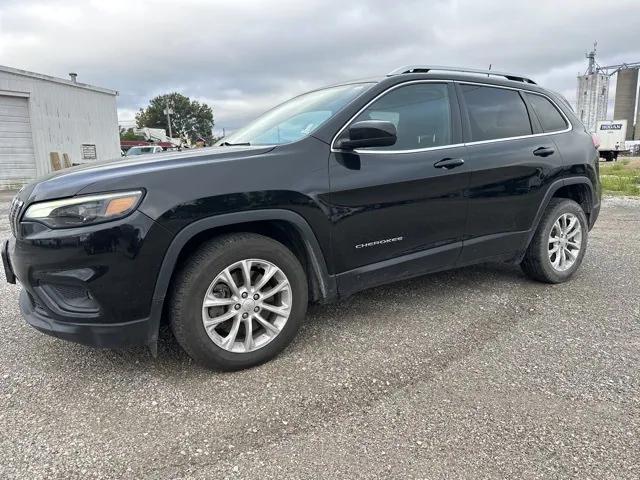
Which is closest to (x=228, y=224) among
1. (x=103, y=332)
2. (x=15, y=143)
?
(x=103, y=332)

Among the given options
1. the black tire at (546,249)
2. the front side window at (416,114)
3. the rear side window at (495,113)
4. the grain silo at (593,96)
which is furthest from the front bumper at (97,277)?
the grain silo at (593,96)

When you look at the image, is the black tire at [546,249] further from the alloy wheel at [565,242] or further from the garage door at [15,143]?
the garage door at [15,143]

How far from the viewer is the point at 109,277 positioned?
2.32m

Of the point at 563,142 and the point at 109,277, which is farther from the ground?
the point at 563,142

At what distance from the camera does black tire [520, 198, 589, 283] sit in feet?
13.3

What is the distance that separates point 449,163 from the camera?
3350 millimetres

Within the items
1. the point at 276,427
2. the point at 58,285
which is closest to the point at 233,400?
the point at 276,427

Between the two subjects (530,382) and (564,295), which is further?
(564,295)

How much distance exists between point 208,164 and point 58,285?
99cm

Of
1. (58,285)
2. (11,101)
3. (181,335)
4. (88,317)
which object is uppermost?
(11,101)

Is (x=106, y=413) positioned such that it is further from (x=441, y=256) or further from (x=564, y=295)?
(x=564, y=295)

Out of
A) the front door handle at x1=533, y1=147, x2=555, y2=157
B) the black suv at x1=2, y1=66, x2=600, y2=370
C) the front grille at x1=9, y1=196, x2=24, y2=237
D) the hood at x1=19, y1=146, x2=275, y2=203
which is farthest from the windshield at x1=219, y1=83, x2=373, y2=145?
the front door handle at x1=533, y1=147, x2=555, y2=157

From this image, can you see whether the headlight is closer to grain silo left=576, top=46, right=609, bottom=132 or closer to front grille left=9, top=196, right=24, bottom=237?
front grille left=9, top=196, right=24, bottom=237

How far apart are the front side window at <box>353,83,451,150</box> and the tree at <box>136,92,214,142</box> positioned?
7607 cm
